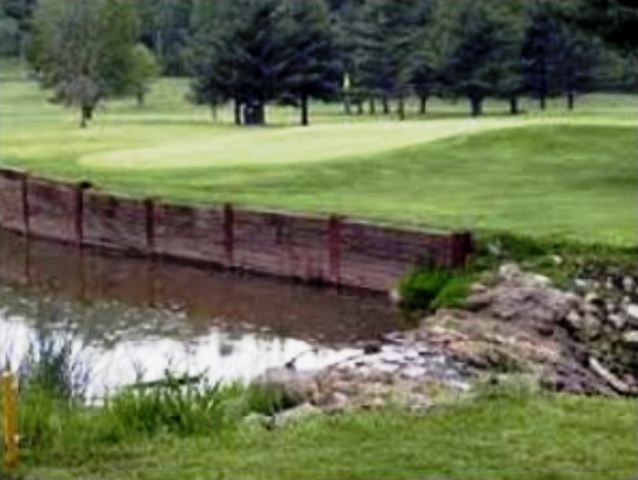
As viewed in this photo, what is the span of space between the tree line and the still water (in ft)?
112

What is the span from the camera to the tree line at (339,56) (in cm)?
6800

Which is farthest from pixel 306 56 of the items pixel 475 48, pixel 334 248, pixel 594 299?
pixel 594 299

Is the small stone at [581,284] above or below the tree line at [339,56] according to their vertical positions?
below

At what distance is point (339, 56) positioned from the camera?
74.5 metres

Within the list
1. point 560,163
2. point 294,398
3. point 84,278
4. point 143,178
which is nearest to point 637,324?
point 294,398

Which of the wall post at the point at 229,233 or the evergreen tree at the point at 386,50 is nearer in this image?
the wall post at the point at 229,233

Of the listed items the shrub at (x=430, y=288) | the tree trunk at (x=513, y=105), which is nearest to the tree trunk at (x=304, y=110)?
the tree trunk at (x=513, y=105)

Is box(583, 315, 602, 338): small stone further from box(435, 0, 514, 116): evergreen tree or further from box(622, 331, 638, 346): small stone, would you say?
box(435, 0, 514, 116): evergreen tree

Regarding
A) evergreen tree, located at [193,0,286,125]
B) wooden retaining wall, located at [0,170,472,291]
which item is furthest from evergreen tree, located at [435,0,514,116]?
wooden retaining wall, located at [0,170,472,291]

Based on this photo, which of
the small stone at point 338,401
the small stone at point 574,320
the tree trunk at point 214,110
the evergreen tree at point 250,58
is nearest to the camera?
the small stone at point 338,401

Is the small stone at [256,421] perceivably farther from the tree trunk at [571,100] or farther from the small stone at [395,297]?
the tree trunk at [571,100]

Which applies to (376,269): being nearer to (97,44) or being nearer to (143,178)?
(143,178)

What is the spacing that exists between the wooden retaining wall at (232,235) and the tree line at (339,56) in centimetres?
2926

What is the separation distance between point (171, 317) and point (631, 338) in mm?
8969
